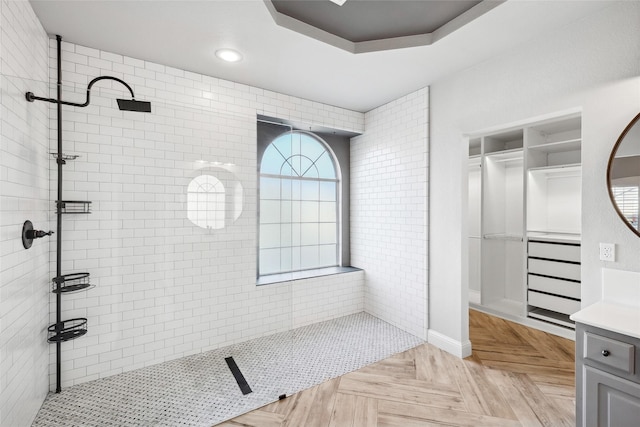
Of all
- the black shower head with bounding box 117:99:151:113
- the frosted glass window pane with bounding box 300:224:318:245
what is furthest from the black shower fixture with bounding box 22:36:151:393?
the frosted glass window pane with bounding box 300:224:318:245

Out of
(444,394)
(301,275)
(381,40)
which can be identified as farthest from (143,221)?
(444,394)

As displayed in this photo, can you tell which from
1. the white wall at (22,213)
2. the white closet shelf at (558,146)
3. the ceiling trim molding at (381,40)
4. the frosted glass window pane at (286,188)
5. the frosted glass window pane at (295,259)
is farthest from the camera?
the frosted glass window pane at (295,259)

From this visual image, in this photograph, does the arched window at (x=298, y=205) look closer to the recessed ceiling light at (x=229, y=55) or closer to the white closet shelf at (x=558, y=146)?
the recessed ceiling light at (x=229, y=55)

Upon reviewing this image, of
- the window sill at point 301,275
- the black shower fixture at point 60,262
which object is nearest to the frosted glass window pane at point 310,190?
the window sill at point 301,275

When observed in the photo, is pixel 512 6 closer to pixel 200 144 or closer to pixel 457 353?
pixel 200 144

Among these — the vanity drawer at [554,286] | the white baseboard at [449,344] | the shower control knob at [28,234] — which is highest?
the shower control knob at [28,234]

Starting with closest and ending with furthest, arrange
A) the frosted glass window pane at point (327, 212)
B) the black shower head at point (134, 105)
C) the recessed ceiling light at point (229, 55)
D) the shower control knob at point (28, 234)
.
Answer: the shower control knob at point (28, 234) → the black shower head at point (134, 105) → the recessed ceiling light at point (229, 55) → the frosted glass window pane at point (327, 212)

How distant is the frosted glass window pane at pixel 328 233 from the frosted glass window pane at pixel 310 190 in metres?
0.40

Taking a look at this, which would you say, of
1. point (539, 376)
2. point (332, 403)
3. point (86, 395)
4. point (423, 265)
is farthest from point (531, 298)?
point (86, 395)

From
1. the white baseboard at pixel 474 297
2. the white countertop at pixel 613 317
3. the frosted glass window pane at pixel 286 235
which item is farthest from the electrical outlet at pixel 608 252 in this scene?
the frosted glass window pane at pixel 286 235

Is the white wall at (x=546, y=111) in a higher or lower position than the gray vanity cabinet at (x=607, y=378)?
higher

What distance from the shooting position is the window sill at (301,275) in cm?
313

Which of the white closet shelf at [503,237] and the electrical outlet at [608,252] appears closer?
the electrical outlet at [608,252]

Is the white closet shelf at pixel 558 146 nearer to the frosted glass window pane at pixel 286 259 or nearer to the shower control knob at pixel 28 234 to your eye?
the frosted glass window pane at pixel 286 259
